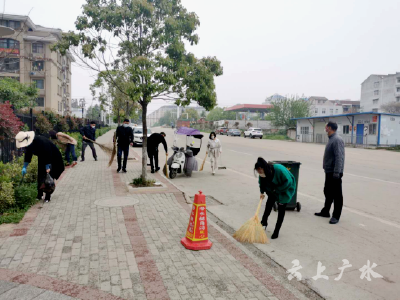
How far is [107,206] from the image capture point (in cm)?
655

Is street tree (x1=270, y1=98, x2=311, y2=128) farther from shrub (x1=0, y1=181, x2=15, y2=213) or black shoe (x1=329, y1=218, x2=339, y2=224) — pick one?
shrub (x1=0, y1=181, x2=15, y2=213)

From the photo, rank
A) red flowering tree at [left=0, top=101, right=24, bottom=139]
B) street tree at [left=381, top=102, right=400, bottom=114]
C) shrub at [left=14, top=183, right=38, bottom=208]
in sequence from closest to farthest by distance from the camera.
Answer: shrub at [left=14, top=183, right=38, bottom=208]
red flowering tree at [left=0, top=101, right=24, bottom=139]
street tree at [left=381, top=102, right=400, bottom=114]

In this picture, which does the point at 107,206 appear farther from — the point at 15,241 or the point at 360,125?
the point at 360,125

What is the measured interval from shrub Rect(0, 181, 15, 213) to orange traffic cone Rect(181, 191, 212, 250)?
11.0ft

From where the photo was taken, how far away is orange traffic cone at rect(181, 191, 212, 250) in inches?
179

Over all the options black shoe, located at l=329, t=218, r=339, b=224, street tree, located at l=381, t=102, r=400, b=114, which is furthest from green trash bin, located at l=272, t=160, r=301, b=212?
street tree, located at l=381, t=102, r=400, b=114

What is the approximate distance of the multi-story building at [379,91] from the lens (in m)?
74.7

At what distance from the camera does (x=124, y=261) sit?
4.06 metres

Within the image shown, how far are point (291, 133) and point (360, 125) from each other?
15.3 m

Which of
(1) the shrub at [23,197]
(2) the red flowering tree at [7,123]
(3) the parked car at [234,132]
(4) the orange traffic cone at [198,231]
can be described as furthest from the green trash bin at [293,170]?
(3) the parked car at [234,132]

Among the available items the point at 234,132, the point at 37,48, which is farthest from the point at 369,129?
the point at 37,48

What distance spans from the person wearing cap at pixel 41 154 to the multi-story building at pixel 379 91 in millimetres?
80262

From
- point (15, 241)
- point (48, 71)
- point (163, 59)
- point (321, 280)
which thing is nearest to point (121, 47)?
point (163, 59)

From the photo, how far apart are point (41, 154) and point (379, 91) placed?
279 feet
